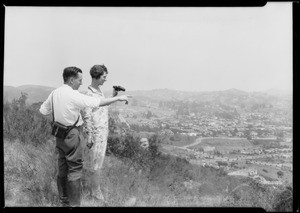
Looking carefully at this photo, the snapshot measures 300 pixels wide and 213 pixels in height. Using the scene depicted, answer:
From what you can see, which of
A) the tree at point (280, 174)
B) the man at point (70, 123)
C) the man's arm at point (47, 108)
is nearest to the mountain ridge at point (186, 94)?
the man's arm at point (47, 108)

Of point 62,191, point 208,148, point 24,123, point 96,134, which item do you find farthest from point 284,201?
point 24,123

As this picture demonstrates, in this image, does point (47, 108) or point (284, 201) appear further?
point (284, 201)

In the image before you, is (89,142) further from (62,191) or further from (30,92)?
(30,92)

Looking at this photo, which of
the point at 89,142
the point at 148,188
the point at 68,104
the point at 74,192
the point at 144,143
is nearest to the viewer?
the point at 68,104

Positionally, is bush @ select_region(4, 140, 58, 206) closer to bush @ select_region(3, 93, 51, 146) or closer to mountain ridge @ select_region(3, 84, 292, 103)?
bush @ select_region(3, 93, 51, 146)

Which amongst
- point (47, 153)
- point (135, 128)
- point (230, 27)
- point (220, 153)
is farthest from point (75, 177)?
point (230, 27)

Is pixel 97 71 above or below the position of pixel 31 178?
above
